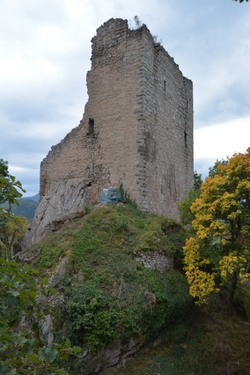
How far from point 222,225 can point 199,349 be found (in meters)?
3.64

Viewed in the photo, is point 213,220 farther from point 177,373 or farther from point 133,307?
point 177,373

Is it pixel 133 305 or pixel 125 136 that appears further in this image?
pixel 125 136

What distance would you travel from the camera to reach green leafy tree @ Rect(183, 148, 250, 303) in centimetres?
959

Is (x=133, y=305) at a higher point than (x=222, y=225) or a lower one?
lower

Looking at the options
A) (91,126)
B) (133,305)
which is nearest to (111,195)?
(91,126)

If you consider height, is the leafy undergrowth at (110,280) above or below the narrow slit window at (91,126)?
below

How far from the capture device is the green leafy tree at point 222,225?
959 cm

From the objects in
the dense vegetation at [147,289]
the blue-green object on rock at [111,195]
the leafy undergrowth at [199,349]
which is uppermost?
the blue-green object on rock at [111,195]

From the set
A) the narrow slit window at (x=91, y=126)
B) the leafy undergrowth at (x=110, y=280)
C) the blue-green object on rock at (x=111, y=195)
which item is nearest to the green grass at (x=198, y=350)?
the leafy undergrowth at (x=110, y=280)

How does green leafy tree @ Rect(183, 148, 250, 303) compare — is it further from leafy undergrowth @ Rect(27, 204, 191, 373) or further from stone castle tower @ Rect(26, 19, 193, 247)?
stone castle tower @ Rect(26, 19, 193, 247)

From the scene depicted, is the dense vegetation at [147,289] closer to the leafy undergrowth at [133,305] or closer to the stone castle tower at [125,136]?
the leafy undergrowth at [133,305]

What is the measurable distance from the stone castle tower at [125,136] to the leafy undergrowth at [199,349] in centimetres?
483

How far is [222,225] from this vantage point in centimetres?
963

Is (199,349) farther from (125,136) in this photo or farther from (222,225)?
(125,136)
